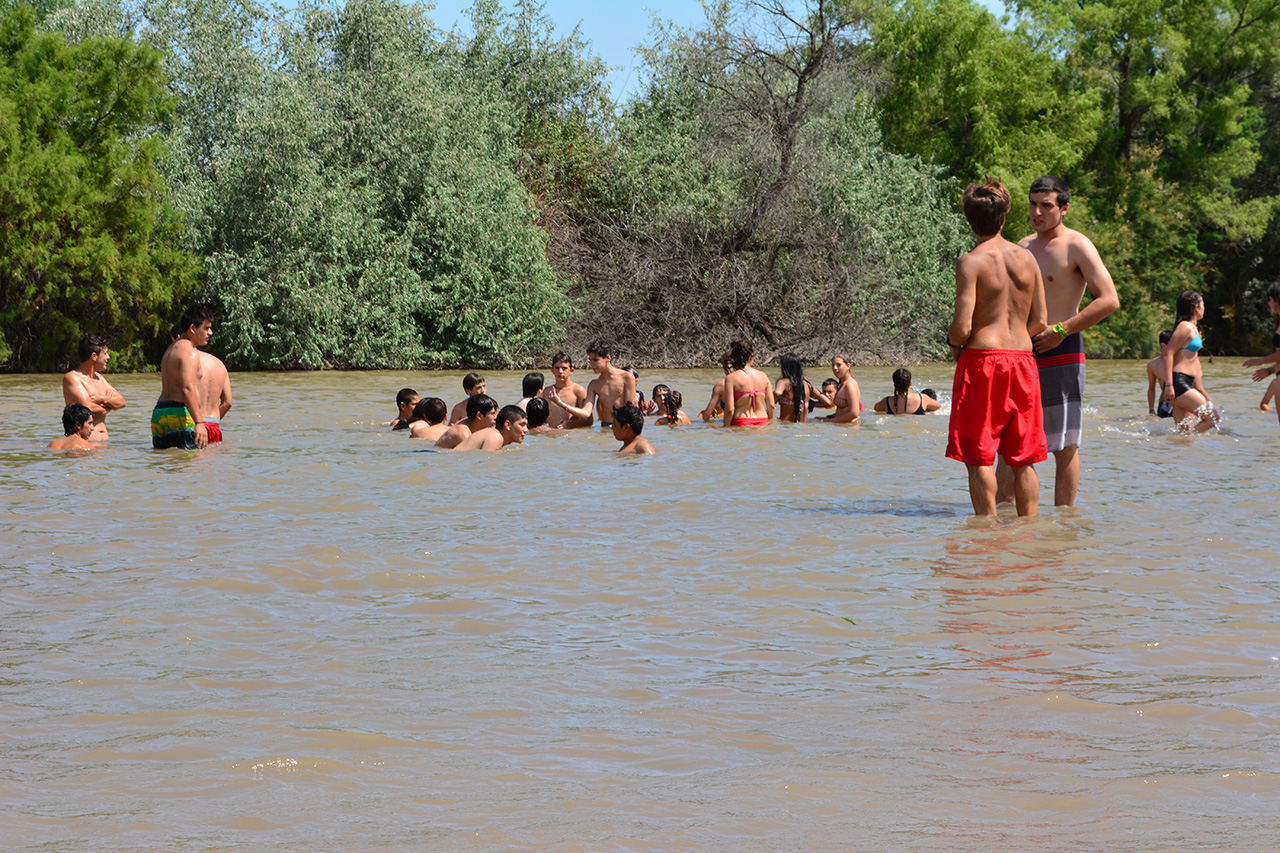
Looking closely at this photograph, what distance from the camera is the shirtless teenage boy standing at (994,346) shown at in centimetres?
677

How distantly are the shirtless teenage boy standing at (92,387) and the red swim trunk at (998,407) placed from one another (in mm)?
9200

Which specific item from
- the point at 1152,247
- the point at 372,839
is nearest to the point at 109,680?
the point at 372,839

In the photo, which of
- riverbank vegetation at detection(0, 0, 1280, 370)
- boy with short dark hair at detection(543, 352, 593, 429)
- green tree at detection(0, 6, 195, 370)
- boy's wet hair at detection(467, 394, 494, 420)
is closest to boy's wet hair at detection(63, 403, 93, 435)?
boy's wet hair at detection(467, 394, 494, 420)

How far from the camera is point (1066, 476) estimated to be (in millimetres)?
7613

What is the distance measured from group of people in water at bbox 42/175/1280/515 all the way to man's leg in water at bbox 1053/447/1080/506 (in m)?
0.01

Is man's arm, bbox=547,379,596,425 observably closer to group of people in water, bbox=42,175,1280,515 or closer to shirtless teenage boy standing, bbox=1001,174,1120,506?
group of people in water, bbox=42,175,1280,515

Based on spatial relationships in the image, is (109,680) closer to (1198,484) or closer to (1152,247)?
(1198,484)

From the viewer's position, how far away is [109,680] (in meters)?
4.27

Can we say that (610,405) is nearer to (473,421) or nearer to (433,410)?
(433,410)

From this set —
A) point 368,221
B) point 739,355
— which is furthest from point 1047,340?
point 368,221

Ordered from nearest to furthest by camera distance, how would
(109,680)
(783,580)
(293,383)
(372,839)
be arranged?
(372,839) < (109,680) < (783,580) < (293,383)

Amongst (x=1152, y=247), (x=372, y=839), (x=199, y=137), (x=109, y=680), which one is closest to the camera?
(x=372, y=839)

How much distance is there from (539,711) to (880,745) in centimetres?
102

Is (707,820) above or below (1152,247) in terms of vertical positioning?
below
